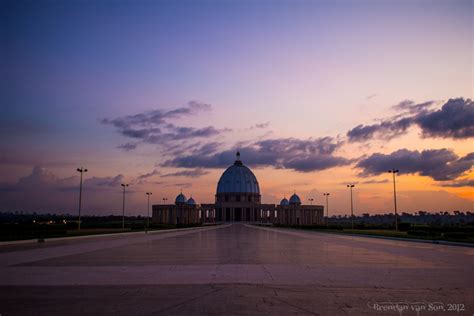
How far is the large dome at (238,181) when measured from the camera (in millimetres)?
148125

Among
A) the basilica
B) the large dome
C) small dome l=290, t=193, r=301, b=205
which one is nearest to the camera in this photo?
the basilica

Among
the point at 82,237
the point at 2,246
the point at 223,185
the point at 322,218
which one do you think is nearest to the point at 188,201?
the point at 223,185

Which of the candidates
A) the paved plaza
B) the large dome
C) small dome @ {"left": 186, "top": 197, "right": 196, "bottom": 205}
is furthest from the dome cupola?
the paved plaza

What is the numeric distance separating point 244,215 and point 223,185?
49.9ft

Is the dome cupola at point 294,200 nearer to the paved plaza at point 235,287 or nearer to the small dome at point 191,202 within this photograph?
the small dome at point 191,202

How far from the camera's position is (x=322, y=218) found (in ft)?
478

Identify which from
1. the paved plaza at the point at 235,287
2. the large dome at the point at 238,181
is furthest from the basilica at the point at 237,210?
the paved plaza at the point at 235,287

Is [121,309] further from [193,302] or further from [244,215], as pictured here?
[244,215]

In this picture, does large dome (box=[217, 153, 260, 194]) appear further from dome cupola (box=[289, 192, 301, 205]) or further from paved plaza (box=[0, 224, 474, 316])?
paved plaza (box=[0, 224, 474, 316])

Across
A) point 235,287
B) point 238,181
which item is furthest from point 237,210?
point 235,287

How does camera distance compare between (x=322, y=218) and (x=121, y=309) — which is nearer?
(x=121, y=309)

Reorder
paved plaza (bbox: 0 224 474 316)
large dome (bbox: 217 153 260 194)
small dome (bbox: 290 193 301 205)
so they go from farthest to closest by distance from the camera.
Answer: large dome (bbox: 217 153 260 194), small dome (bbox: 290 193 301 205), paved plaza (bbox: 0 224 474 316)

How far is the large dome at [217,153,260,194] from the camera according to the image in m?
148

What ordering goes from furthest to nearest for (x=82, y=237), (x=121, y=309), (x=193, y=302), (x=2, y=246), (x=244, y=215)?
(x=244, y=215), (x=82, y=237), (x=2, y=246), (x=193, y=302), (x=121, y=309)
